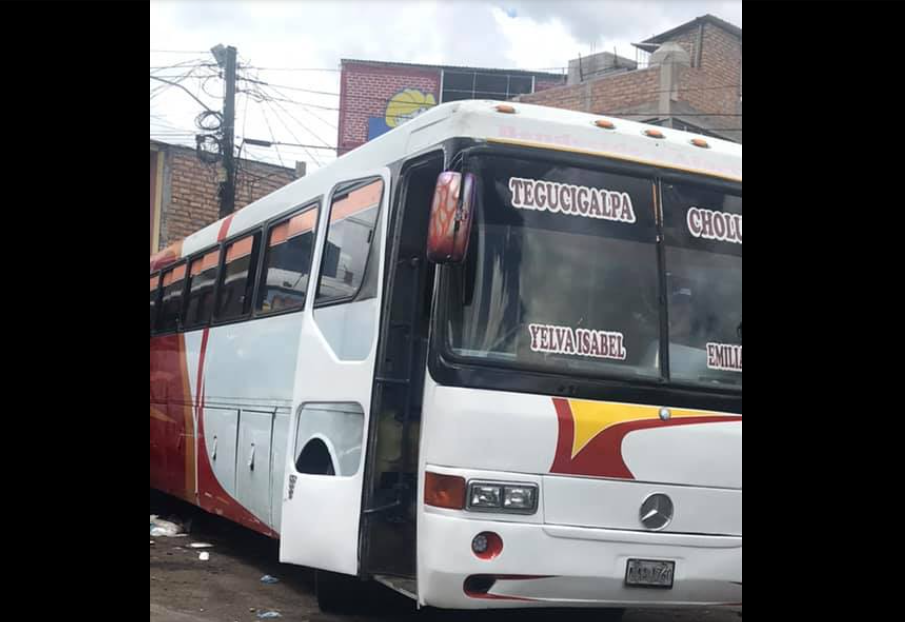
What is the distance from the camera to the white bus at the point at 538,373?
228 inches

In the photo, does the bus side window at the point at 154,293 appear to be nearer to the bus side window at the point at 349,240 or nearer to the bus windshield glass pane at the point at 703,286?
the bus side window at the point at 349,240

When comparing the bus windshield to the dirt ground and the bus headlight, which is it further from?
the dirt ground

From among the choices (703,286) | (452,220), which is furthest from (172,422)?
(703,286)

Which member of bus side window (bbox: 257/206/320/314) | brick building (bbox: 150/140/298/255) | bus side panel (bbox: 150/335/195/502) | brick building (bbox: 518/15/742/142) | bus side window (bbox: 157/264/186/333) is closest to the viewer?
bus side window (bbox: 257/206/320/314)

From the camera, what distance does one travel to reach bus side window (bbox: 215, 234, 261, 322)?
9531mm

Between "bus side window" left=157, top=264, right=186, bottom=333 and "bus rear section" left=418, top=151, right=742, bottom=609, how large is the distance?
6546mm

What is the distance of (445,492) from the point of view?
5785 mm

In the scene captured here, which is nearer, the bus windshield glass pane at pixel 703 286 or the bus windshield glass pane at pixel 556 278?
the bus windshield glass pane at pixel 556 278

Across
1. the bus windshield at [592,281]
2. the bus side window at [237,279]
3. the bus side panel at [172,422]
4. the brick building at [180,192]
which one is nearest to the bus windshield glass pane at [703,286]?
the bus windshield at [592,281]

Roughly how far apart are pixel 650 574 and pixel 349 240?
9.80 ft

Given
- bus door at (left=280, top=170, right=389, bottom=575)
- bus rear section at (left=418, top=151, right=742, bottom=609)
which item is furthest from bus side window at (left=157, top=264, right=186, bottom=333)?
bus rear section at (left=418, top=151, right=742, bottom=609)
